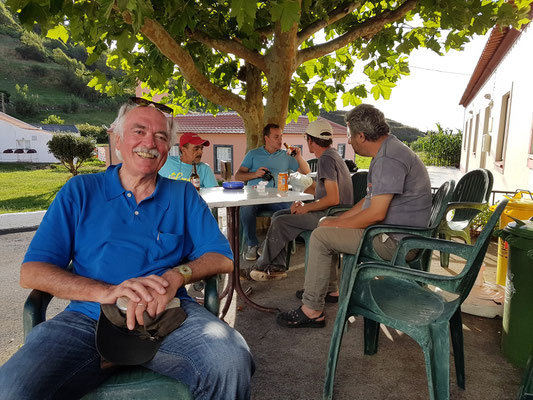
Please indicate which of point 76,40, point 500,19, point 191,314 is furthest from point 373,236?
point 76,40

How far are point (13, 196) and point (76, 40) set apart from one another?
1233cm

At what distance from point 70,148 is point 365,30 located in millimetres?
23277

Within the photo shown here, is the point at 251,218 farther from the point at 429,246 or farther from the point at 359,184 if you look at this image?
the point at 429,246

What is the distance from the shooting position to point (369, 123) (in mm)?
2754

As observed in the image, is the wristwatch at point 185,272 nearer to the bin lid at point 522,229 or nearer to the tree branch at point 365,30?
the bin lid at point 522,229

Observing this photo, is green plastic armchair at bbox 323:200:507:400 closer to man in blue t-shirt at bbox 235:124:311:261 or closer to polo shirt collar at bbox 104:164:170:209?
polo shirt collar at bbox 104:164:170:209

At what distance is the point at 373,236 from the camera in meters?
2.63

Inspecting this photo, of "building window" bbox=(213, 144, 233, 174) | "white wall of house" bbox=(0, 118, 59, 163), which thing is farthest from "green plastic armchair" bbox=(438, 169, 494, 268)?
"white wall of house" bbox=(0, 118, 59, 163)

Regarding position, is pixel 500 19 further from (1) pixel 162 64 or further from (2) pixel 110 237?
(2) pixel 110 237

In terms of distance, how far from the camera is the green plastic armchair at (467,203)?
156 inches

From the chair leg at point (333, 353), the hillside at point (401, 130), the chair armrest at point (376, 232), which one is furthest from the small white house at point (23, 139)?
the chair leg at point (333, 353)

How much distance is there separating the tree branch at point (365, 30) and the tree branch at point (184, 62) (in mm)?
1156

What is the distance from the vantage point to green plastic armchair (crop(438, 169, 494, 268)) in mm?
3964

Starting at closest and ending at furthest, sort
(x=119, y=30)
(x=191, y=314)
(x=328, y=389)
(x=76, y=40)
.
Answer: (x=191, y=314) → (x=328, y=389) → (x=119, y=30) → (x=76, y=40)
